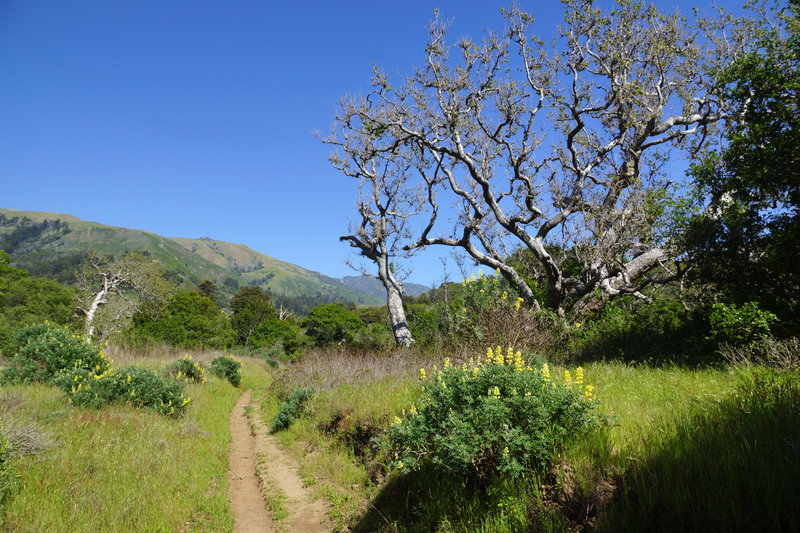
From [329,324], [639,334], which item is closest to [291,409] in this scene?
[639,334]

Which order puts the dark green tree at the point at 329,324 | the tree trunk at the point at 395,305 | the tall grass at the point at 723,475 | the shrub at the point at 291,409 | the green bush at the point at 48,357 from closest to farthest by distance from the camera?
1. the tall grass at the point at 723,475
2. the green bush at the point at 48,357
3. the shrub at the point at 291,409
4. the tree trunk at the point at 395,305
5. the dark green tree at the point at 329,324

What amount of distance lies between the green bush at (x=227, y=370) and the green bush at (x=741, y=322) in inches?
634

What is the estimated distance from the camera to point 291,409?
1022cm

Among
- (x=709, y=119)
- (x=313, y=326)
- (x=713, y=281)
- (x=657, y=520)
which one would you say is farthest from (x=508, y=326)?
(x=313, y=326)

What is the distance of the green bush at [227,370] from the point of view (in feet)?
52.3

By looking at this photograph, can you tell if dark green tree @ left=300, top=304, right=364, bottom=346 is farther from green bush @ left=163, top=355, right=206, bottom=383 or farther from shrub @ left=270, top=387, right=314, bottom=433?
shrub @ left=270, top=387, right=314, bottom=433

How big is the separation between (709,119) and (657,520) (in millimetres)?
15705

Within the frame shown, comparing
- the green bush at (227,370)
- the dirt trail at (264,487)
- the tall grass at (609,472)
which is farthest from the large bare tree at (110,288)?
the tall grass at (609,472)

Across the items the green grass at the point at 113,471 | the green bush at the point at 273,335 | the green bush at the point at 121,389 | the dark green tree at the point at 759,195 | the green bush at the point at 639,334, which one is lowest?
the green bush at the point at 273,335

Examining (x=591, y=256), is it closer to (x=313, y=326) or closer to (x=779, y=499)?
(x=779, y=499)

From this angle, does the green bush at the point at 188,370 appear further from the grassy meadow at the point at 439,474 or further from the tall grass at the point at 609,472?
the tall grass at the point at 609,472

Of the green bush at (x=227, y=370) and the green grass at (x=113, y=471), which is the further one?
the green bush at (x=227, y=370)

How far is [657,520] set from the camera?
2834mm

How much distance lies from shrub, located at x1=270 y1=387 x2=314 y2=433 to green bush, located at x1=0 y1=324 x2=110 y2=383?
14.2ft
